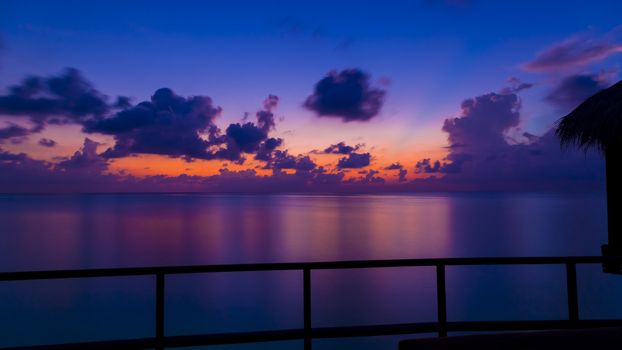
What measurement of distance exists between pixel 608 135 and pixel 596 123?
26cm

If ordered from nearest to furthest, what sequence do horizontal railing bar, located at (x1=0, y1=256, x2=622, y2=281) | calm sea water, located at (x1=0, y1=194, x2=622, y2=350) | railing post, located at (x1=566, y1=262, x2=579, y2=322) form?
horizontal railing bar, located at (x1=0, y1=256, x2=622, y2=281), railing post, located at (x1=566, y1=262, x2=579, y2=322), calm sea water, located at (x1=0, y1=194, x2=622, y2=350)

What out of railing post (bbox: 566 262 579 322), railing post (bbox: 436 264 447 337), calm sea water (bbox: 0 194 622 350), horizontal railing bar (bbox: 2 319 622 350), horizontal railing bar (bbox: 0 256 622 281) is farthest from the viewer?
calm sea water (bbox: 0 194 622 350)

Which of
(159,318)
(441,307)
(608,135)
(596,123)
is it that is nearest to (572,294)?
(441,307)

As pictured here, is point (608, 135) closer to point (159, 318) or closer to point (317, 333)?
point (317, 333)

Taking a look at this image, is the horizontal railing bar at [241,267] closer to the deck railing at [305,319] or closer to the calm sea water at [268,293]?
the deck railing at [305,319]

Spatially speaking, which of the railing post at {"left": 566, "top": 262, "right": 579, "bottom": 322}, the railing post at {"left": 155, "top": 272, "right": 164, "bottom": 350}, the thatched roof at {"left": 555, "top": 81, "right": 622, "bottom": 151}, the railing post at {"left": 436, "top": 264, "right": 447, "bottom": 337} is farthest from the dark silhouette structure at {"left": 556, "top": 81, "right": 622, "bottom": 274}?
the railing post at {"left": 155, "top": 272, "right": 164, "bottom": 350}

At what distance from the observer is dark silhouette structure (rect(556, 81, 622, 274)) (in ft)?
16.6

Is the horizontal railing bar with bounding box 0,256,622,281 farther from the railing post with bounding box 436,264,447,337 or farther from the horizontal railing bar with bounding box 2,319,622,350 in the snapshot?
the horizontal railing bar with bounding box 2,319,622,350

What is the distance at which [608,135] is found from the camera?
514 centimetres

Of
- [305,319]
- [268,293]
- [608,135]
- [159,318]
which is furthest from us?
[268,293]

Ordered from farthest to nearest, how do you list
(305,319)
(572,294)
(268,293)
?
(268,293), (572,294), (305,319)

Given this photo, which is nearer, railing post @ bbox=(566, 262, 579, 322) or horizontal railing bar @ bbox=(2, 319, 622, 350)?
horizontal railing bar @ bbox=(2, 319, 622, 350)

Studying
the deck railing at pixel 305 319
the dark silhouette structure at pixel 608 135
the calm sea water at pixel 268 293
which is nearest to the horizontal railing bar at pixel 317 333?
the deck railing at pixel 305 319

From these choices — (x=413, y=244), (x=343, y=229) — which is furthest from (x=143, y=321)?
(x=343, y=229)
